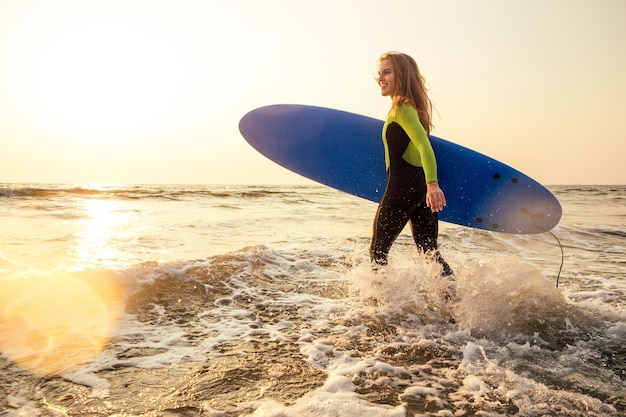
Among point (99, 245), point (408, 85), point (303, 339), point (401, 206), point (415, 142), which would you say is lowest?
point (99, 245)

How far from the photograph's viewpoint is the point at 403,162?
291cm

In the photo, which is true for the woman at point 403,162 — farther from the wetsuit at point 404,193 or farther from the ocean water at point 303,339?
the ocean water at point 303,339

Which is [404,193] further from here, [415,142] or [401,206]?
Answer: [415,142]

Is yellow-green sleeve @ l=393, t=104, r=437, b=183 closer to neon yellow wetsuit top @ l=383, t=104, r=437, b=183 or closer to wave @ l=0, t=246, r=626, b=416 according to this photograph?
neon yellow wetsuit top @ l=383, t=104, r=437, b=183

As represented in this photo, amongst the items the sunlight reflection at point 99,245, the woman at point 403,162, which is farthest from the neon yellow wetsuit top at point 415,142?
the sunlight reflection at point 99,245

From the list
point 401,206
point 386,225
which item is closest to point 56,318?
point 386,225

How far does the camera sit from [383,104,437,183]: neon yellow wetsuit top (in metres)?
2.71

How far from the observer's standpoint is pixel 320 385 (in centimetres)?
191

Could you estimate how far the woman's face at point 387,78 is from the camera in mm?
2893

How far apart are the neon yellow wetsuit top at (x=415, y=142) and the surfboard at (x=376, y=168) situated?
3.95 ft

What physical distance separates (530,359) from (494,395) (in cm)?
56

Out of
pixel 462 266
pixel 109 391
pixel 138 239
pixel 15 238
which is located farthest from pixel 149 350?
pixel 15 238

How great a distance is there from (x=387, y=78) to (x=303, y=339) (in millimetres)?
1827

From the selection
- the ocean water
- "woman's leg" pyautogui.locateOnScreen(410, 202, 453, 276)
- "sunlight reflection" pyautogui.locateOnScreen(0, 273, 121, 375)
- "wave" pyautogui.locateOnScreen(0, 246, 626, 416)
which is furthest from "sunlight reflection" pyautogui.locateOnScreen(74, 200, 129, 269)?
"woman's leg" pyautogui.locateOnScreen(410, 202, 453, 276)
